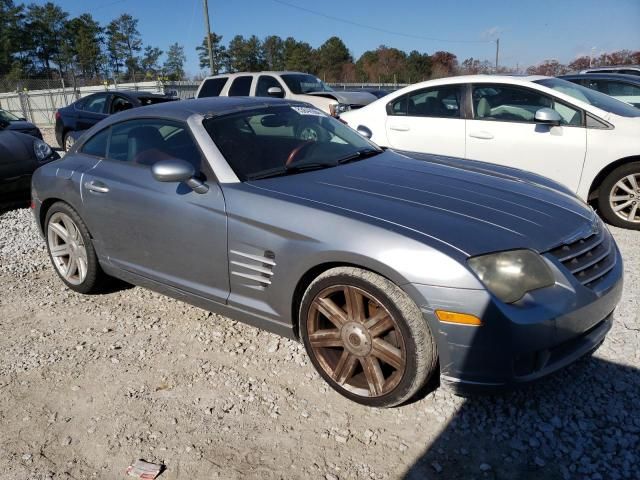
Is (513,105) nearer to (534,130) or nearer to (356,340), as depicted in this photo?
(534,130)

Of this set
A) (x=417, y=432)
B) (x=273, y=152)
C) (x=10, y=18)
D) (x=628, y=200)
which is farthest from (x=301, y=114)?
(x=10, y=18)

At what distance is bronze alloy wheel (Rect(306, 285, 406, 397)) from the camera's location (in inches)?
93.0

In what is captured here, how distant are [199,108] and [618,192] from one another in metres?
4.16

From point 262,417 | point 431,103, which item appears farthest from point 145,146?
point 431,103

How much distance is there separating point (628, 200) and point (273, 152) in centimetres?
382

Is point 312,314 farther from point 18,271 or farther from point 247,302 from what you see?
point 18,271

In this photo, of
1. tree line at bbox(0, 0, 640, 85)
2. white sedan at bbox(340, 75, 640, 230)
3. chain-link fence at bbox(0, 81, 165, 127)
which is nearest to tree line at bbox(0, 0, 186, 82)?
tree line at bbox(0, 0, 640, 85)

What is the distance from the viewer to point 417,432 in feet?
7.73

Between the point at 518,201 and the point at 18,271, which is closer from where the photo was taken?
the point at 518,201

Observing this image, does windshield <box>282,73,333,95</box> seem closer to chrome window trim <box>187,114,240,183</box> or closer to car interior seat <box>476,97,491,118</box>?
car interior seat <box>476,97,491,118</box>

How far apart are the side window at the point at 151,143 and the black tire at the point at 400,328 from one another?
118 cm

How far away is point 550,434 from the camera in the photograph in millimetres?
2289

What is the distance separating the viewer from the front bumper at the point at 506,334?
2082mm

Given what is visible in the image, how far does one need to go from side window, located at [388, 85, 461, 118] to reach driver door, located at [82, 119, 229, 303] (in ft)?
12.0
